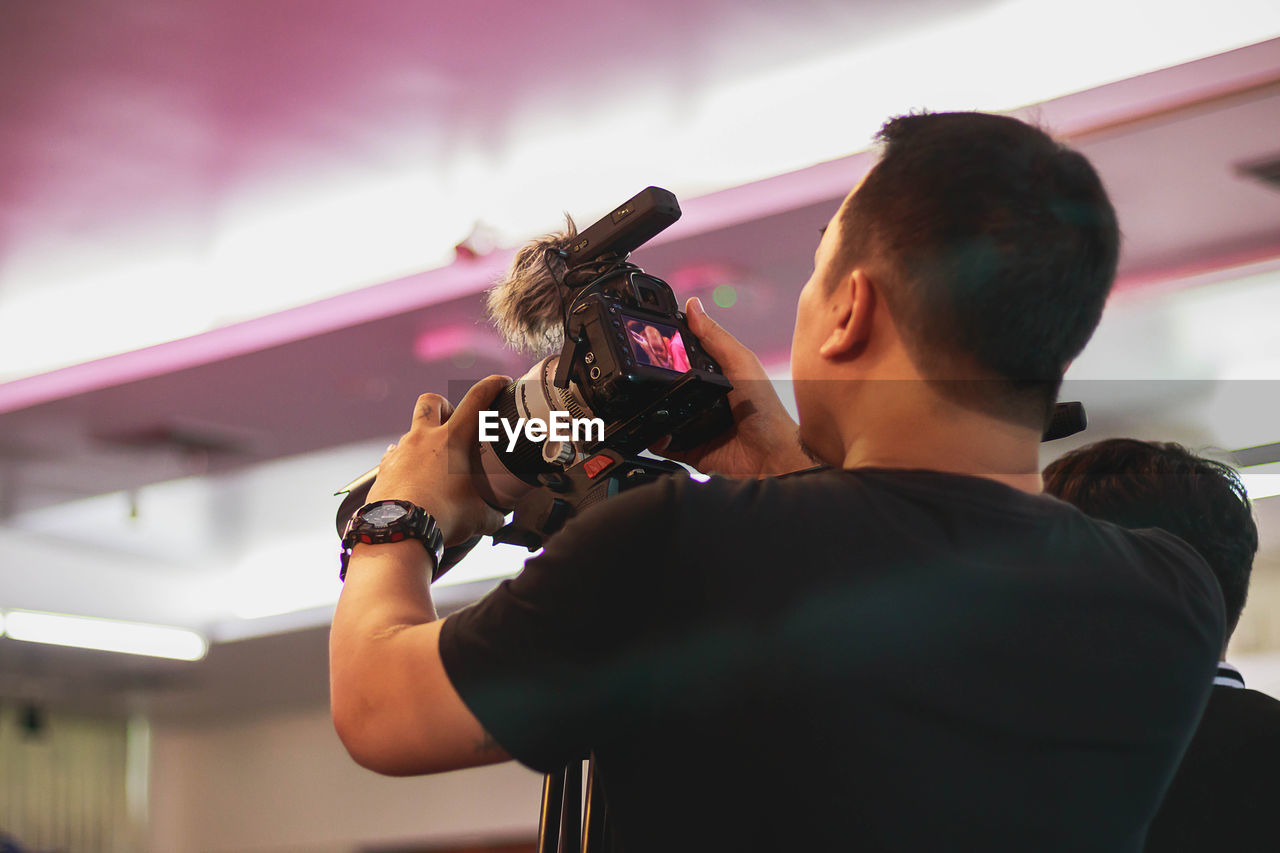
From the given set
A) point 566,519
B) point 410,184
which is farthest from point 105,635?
point 566,519

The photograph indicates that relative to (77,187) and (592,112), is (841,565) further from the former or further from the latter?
(77,187)

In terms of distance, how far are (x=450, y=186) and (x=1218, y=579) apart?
1.82 meters

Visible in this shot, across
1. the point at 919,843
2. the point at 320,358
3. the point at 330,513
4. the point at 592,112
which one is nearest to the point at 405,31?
the point at 592,112

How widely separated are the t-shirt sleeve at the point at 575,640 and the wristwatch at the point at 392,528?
190 mm

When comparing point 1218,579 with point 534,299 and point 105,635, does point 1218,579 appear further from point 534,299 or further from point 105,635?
point 105,635

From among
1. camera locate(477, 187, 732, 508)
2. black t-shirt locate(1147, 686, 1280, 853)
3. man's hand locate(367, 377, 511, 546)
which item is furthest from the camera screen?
black t-shirt locate(1147, 686, 1280, 853)

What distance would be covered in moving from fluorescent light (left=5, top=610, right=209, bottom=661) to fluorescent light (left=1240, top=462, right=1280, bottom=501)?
191 inches

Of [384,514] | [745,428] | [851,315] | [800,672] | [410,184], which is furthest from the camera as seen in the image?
[410,184]

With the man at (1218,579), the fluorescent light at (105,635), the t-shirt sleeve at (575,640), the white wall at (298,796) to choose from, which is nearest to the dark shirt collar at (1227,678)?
the man at (1218,579)

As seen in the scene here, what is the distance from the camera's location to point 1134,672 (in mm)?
625

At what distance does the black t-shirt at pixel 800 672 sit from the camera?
57 cm

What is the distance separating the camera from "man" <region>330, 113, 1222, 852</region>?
0.58m

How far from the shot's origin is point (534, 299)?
3.70 feet

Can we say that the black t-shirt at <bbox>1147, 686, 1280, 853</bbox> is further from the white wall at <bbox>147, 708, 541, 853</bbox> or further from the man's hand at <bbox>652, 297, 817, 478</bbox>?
the white wall at <bbox>147, 708, 541, 853</bbox>
